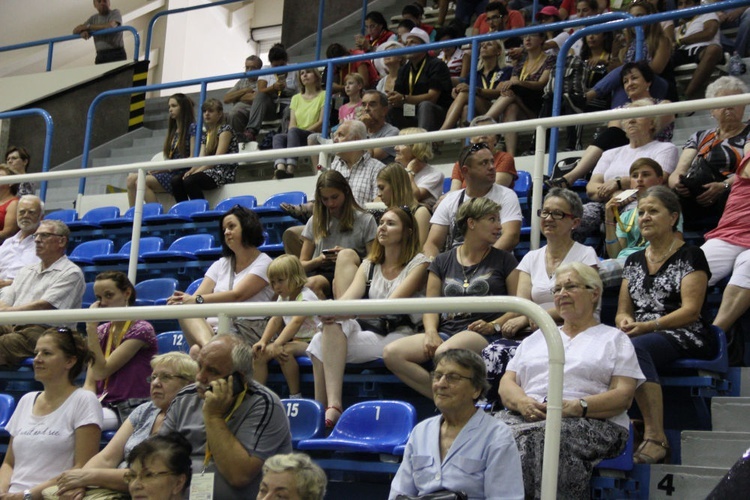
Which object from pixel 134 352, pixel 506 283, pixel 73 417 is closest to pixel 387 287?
pixel 506 283

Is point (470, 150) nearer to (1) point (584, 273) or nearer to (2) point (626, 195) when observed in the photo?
(2) point (626, 195)

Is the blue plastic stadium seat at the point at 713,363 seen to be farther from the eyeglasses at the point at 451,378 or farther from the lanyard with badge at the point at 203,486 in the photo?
the lanyard with badge at the point at 203,486

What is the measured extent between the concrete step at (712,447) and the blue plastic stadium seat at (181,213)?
3.90 meters

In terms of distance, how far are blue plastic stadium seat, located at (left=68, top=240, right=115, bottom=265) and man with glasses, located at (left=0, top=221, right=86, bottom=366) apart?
80 centimetres

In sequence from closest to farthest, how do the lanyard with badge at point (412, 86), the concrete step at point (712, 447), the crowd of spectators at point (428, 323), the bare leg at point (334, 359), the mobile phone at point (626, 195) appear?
the crowd of spectators at point (428, 323)
the concrete step at point (712, 447)
the bare leg at point (334, 359)
the mobile phone at point (626, 195)
the lanyard with badge at point (412, 86)

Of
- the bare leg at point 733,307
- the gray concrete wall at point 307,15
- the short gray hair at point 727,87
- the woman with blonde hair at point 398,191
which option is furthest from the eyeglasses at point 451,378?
the gray concrete wall at point 307,15

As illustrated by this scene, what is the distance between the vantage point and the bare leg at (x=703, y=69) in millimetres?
7043

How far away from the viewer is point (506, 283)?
14.9 ft

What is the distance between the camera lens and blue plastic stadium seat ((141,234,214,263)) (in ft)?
20.6

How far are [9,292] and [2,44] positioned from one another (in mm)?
7813

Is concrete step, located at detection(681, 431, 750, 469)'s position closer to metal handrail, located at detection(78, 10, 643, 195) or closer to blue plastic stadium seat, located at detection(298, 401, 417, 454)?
blue plastic stadium seat, located at detection(298, 401, 417, 454)

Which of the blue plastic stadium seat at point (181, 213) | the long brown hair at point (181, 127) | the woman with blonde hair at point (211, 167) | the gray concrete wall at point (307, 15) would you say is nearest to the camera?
the blue plastic stadium seat at point (181, 213)

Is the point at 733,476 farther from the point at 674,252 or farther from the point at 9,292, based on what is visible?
the point at 9,292

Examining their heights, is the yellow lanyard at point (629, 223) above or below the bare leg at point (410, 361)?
above
